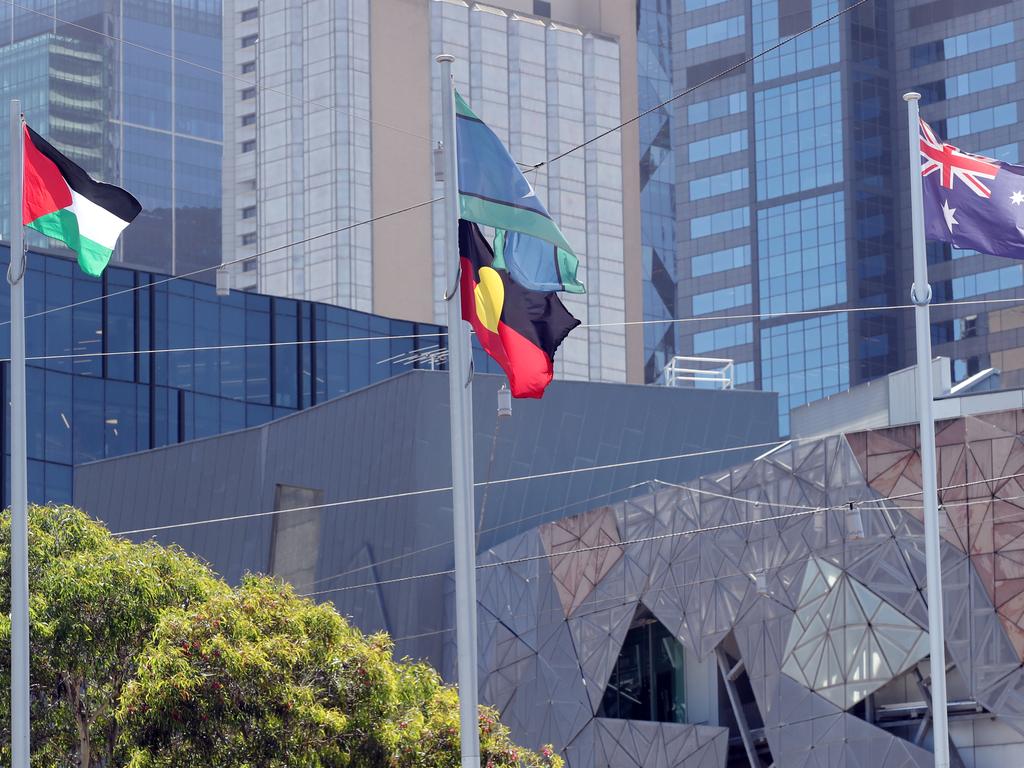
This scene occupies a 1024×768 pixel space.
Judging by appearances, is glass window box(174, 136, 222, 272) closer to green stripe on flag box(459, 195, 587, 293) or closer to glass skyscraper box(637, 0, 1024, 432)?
glass skyscraper box(637, 0, 1024, 432)

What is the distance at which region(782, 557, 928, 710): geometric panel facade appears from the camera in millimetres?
48375

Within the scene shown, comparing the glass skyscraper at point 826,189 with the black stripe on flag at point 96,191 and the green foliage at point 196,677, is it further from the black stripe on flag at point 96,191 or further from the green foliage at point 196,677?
the black stripe on flag at point 96,191

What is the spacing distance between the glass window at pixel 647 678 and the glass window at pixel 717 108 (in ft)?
409

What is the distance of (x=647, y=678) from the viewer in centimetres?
5678

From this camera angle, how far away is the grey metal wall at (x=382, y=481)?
65.0 m

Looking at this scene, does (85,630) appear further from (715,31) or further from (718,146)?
(715,31)

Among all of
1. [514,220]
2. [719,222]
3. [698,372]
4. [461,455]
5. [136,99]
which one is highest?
[136,99]

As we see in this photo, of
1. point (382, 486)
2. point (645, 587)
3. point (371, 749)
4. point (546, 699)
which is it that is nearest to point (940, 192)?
Answer: point (371, 749)

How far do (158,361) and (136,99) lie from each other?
10624 centimetres

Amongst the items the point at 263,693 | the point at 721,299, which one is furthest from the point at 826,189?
the point at 263,693

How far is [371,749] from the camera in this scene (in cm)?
3122

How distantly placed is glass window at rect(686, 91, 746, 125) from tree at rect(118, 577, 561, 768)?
14990 centimetres

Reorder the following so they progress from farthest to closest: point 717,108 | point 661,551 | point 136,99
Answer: point 136,99
point 717,108
point 661,551

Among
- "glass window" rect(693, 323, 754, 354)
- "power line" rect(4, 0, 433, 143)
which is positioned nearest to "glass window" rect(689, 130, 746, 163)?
"glass window" rect(693, 323, 754, 354)
